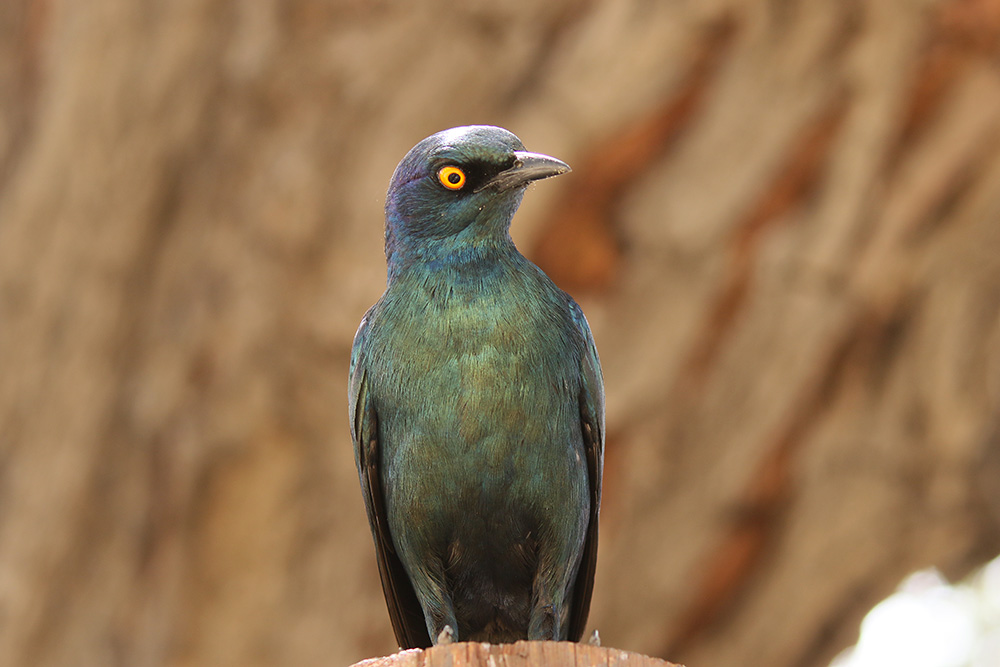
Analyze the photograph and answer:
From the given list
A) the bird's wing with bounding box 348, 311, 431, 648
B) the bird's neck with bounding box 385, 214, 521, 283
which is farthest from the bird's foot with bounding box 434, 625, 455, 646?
the bird's neck with bounding box 385, 214, 521, 283

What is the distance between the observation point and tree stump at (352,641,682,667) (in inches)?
104

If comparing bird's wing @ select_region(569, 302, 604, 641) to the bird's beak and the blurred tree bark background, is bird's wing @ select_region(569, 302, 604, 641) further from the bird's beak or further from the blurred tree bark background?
the blurred tree bark background

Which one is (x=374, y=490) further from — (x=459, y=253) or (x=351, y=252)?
(x=351, y=252)

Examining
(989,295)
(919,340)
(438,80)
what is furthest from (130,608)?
(989,295)

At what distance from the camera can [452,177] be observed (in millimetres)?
3457

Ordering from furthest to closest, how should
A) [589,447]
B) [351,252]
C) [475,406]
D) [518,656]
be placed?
[351,252] < [589,447] < [475,406] < [518,656]

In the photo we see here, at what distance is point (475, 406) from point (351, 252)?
13.4 feet

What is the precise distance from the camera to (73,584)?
7.43m

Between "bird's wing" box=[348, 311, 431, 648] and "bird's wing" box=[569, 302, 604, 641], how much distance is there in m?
0.58

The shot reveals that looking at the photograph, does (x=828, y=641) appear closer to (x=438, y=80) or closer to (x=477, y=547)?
(x=438, y=80)

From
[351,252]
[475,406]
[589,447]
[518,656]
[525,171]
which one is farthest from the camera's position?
[351,252]

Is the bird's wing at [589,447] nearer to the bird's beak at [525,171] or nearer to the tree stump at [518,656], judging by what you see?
the bird's beak at [525,171]

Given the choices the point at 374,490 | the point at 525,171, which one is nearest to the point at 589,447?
the point at 374,490

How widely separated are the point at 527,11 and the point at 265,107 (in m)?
1.85
